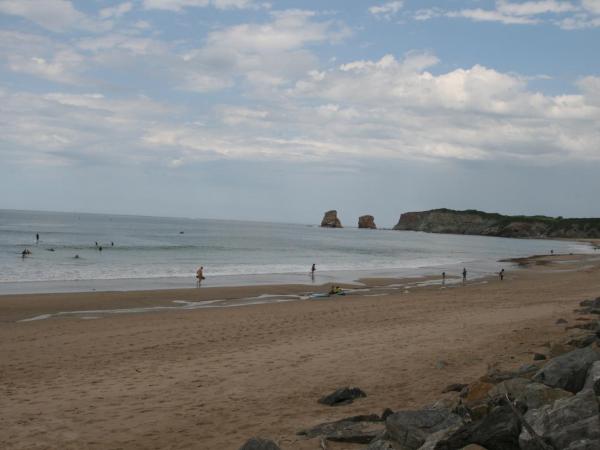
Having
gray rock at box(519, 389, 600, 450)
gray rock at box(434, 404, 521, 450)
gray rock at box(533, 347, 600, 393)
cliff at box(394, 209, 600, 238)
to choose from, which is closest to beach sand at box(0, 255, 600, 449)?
gray rock at box(434, 404, 521, 450)

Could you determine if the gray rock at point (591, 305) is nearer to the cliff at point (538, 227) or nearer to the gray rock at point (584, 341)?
the gray rock at point (584, 341)

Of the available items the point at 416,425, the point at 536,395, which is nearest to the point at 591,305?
the point at 536,395

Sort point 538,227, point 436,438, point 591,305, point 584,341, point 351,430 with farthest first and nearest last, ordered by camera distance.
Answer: point 538,227
point 591,305
point 584,341
point 351,430
point 436,438

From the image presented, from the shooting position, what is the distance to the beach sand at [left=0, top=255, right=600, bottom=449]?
744 centimetres

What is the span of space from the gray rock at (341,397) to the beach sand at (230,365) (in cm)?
17

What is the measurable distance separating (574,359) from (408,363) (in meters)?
4.48

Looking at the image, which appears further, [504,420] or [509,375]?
[509,375]

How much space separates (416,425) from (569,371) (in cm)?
213

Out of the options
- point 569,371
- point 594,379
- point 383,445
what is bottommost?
point 383,445

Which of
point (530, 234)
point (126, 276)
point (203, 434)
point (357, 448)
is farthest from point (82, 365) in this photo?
point (530, 234)

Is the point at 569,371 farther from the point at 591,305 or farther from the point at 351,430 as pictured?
the point at 591,305

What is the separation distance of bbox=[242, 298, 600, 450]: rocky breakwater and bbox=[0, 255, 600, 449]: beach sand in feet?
2.19

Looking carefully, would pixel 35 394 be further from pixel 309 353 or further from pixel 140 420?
pixel 309 353

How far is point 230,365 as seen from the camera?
10977mm
